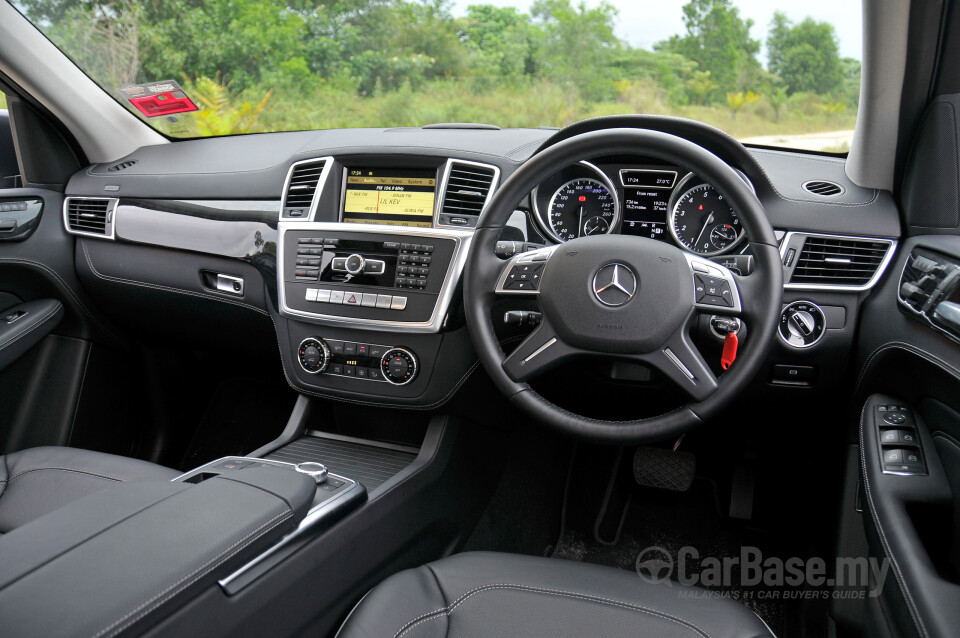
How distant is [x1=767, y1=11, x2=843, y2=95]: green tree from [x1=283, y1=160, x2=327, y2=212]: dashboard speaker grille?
1364mm

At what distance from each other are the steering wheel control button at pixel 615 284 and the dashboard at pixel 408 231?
0.25 meters

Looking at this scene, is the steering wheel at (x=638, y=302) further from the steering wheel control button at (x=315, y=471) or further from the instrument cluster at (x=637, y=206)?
the steering wheel control button at (x=315, y=471)

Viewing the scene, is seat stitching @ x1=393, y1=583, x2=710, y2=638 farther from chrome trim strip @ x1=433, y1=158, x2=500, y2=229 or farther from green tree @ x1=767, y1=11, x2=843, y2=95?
green tree @ x1=767, y1=11, x2=843, y2=95

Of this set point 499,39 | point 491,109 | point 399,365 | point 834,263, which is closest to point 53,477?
point 399,365

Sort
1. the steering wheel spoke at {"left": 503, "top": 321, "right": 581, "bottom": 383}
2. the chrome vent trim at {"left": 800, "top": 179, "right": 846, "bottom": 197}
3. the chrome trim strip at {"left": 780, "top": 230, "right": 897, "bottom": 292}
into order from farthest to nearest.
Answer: the chrome vent trim at {"left": 800, "top": 179, "right": 846, "bottom": 197}, the chrome trim strip at {"left": 780, "top": 230, "right": 897, "bottom": 292}, the steering wheel spoke at {"left": 503, "top": 321, "right": 581, "bottom": 383}

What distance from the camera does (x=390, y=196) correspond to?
1.96 m

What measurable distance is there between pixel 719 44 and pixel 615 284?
4.25 feet

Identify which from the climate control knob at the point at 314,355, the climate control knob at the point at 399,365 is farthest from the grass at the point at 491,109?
the climate control knob at the point at 314,355

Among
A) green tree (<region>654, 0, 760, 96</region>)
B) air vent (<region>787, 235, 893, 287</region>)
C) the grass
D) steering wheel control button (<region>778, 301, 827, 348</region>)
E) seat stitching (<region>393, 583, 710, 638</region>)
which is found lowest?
seat stitching (<region>393, 583, 710, 638</region>)

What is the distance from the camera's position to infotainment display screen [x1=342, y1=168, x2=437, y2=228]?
1911 mm

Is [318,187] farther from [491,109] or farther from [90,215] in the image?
[90,215]

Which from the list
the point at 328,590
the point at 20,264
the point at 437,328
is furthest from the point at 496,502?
the point at 20,264

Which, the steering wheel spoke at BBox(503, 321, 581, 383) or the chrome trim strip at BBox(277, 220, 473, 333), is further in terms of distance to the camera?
the chrome trim strip at BBox(277, 220, 473, 333)

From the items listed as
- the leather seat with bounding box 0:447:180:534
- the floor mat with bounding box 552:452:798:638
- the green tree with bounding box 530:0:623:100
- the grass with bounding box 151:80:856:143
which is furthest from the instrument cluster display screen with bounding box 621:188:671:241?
the leather seat with bounding box 0:447:180:534
